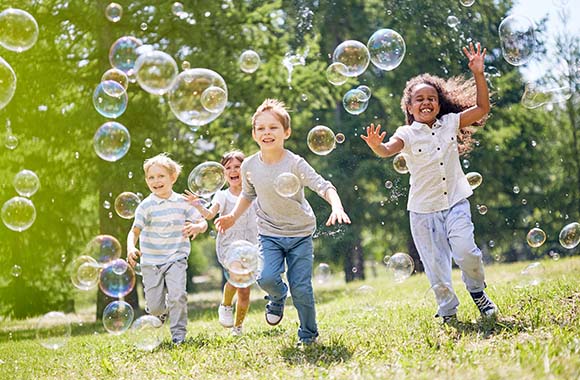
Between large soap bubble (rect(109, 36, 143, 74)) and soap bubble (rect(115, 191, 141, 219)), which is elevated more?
large soap bubble (rect(109, 36, 143, 74))

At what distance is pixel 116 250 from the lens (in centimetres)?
710

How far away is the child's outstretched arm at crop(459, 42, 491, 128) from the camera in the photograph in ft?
16.6

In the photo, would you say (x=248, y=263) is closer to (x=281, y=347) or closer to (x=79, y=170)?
(x=281, y=347)

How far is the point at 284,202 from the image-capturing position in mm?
5012

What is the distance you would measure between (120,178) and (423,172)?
26.4 feet

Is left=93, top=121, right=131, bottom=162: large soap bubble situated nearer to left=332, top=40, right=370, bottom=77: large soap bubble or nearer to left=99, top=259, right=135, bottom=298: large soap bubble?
left=99, top=259, right=135, bottom=298: large soap bubble

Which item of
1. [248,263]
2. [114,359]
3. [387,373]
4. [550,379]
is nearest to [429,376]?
[387,373]

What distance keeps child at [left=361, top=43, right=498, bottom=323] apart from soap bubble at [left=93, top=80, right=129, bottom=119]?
12.5 ft

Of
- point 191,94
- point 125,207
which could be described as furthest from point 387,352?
point 125,207

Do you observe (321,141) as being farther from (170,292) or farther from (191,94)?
(170,292)

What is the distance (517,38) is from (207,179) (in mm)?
3433

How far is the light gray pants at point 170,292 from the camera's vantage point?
19.0ft

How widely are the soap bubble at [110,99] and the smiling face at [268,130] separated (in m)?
3.27

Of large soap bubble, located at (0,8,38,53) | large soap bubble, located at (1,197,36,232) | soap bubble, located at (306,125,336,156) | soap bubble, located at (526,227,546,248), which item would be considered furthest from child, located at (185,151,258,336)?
soap bubble, located at (526,227,546,248)
